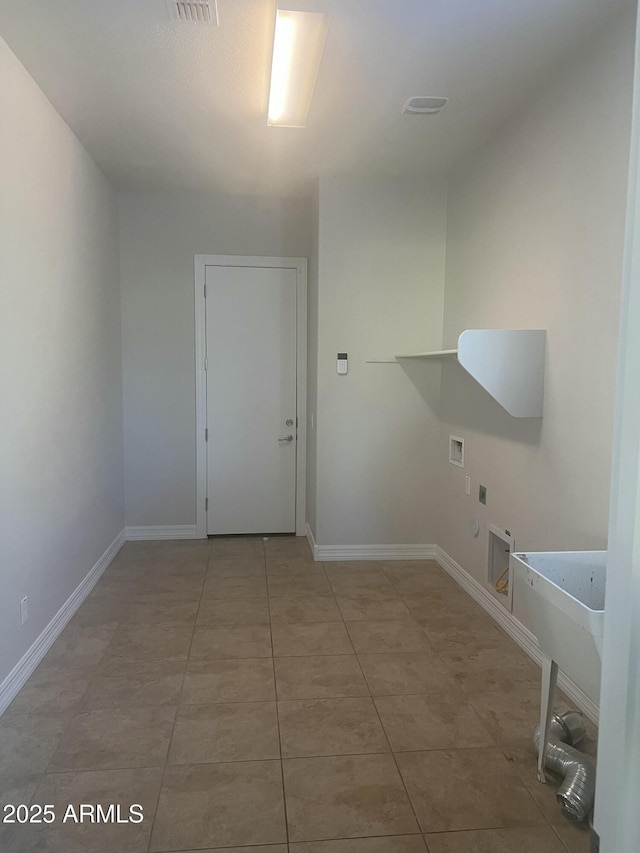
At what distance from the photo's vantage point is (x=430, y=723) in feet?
7.98

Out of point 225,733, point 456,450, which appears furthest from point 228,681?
point 456,450

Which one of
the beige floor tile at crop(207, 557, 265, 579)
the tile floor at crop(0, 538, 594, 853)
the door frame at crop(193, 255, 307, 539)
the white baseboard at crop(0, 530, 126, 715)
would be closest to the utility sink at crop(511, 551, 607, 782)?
the tile floor at crop(0, 538, 594, 853)

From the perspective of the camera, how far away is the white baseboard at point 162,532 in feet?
16.2

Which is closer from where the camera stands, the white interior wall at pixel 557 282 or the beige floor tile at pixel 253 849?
the beige floor tile at pixel 253 849

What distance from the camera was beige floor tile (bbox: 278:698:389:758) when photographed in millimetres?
2264

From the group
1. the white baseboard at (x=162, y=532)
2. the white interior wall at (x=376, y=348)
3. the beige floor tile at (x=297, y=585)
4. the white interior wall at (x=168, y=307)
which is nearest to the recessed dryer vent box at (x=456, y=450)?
the white interior wall at (x=376, y=348)

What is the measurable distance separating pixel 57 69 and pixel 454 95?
1849 millimetres

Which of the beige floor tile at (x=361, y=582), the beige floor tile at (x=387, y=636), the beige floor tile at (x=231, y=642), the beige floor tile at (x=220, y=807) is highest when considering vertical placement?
the beige floor tile at (x=361, y=582)

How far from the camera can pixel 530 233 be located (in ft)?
9.69

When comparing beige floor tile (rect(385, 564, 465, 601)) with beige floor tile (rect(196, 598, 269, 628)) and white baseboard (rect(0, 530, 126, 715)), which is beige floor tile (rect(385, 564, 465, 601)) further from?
white baseboard (rect(0, 530, 126, 715))

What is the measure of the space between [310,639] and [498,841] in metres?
1.48

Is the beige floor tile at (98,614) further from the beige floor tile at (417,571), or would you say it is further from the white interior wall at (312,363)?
the beige floor tile at (417,571)

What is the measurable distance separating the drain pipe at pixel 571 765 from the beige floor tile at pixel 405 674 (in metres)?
0.50

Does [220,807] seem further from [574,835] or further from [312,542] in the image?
[312,542]
